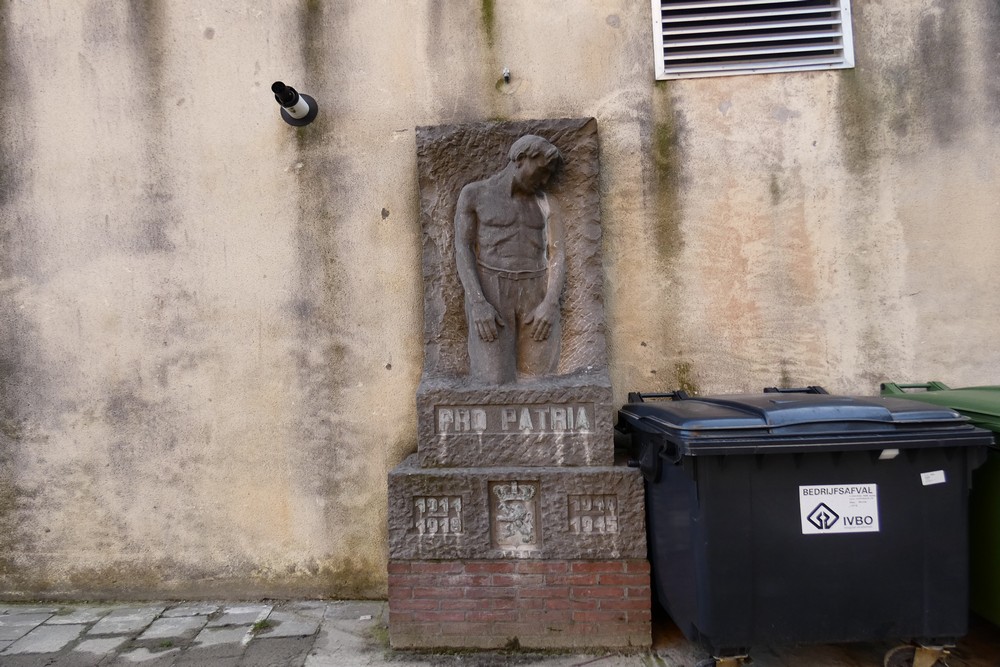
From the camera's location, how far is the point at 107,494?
353 cm

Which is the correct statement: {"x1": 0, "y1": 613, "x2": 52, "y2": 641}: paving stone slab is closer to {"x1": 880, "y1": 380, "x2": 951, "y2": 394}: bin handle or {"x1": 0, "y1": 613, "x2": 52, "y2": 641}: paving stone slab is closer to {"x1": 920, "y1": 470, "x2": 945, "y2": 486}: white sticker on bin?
{"x1": 920, "y1": 470, "x2": 945, "y2": 486}: white sticker on bin

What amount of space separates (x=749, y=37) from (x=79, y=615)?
219 inches

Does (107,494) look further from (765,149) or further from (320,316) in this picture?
(765,149)

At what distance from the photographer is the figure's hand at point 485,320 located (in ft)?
10.1

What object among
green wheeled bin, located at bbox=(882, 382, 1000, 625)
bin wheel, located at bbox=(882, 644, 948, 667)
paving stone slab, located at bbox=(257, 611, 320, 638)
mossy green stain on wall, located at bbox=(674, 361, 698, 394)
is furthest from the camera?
mossy green stain on wall, located at bbox=(674, 361, 698, 394)

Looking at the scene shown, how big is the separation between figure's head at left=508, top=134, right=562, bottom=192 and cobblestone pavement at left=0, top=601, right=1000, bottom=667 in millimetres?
2523

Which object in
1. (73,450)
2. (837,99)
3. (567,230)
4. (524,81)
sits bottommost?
(73,450)

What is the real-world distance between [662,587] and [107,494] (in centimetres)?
343

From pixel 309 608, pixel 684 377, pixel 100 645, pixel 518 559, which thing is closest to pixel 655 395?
pixel 684 377

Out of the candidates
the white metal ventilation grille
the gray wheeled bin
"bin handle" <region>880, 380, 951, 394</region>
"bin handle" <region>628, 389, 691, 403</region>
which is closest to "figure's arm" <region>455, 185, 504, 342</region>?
"bin handle" <region>628, 389, 691, 403</region>

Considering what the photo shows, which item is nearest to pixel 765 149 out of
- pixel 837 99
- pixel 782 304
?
pixel 837 99

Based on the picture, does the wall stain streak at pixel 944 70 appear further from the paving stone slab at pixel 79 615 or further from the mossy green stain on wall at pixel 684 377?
the paving stone slab at pixel 79 615

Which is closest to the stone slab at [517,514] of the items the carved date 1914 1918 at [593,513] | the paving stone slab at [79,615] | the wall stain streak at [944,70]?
the carved date 1914 1918 at [593,513]

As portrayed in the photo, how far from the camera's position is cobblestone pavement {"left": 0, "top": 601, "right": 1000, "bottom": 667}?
2672 millimetres
